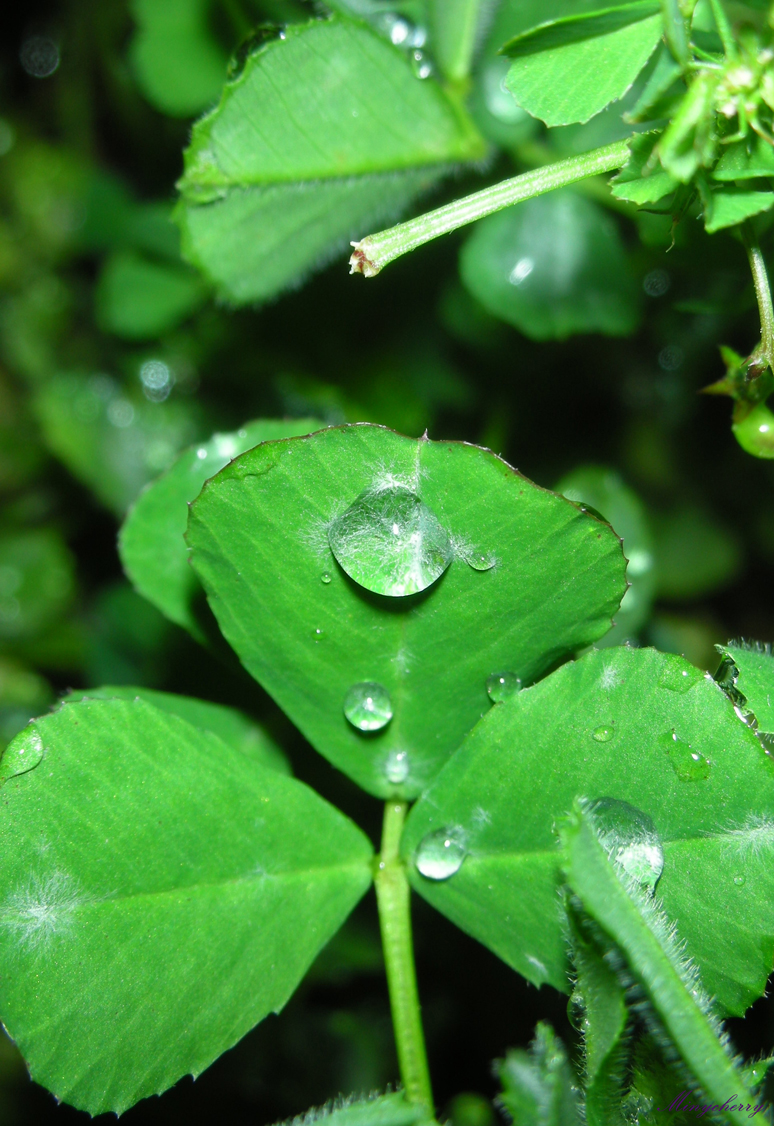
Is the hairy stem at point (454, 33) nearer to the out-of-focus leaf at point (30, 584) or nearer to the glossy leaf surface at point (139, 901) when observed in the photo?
the glossy leaf surface at point (139, 901)

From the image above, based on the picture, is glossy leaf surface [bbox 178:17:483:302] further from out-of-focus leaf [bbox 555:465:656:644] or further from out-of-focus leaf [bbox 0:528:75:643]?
out-of-focus leaf [bbox 0:528:75:643]

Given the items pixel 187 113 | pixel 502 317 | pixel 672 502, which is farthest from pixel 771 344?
pixel 187 113

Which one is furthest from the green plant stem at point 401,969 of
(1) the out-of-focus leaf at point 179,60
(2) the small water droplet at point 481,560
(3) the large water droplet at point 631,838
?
(1) the out-of-focus leaf at point 179,60

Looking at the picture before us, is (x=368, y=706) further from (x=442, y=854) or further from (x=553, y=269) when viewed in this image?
(x=553, y=269)

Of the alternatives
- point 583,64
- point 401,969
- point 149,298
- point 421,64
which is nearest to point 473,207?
point 583,64

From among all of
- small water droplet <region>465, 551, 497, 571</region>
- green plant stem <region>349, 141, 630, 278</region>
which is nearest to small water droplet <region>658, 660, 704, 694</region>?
small water droplet <region>465, 551, 497, 571</region>

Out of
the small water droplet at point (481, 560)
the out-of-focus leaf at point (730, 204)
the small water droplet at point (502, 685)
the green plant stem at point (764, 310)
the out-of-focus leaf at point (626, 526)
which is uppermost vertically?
the out-of-focus leaf at point (730, 204)
